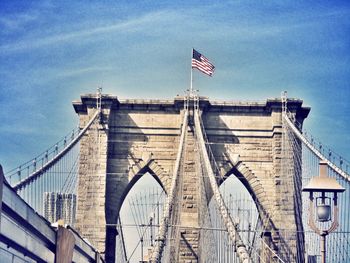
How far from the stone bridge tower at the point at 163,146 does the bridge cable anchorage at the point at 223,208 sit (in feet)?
3.19

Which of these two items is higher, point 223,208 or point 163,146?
point 163,146

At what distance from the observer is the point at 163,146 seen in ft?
135

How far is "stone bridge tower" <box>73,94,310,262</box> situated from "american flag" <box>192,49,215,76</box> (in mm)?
1405

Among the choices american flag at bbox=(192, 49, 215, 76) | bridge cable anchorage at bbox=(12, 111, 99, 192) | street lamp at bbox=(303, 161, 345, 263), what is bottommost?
street lamp at bbox=(303, 161, 345, 263)

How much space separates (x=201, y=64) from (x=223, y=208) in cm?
1000

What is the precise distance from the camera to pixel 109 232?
3975 centimetres

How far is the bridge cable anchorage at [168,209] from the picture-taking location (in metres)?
30.3

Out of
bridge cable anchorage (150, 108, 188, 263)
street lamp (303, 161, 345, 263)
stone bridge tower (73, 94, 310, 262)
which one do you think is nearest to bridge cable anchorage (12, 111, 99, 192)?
stone bridge tower (73, 94, 310, 262)

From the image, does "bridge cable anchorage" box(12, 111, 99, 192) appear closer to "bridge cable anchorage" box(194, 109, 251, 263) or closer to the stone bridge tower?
the stone bridge tower

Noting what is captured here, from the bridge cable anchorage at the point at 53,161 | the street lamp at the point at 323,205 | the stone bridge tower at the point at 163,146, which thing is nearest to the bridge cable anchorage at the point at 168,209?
the stone bridge tower at the point at 163,146

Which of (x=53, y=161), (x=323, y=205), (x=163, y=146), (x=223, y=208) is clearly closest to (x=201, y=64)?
(x=163, y=146)

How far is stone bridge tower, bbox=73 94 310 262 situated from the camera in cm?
4006

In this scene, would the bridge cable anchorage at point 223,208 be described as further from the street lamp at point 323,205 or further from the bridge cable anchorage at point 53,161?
the street lamp at point 323,205

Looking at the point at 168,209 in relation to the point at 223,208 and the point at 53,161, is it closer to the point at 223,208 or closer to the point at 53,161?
the point at 223,208
